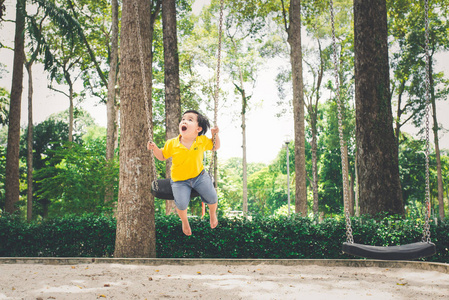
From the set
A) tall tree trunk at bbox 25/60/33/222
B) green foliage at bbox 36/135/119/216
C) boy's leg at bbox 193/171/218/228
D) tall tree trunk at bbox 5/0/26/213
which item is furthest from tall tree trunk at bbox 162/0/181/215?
tall tree trunk at bbox 25/60/33/222

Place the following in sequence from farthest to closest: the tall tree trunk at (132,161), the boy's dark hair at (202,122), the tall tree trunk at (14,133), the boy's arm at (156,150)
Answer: the tall tree trunk at (14,133) < the tall tree trunk at (132,161) < the boy's dark hair at (202,122) < the boy's arm at (156,150)

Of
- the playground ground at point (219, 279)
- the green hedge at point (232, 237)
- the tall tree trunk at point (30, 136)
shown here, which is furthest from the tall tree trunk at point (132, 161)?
the tall tree trunk at point (30, 136)

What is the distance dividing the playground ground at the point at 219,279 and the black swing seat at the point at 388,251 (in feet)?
5.41

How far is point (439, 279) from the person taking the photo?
6.58 m

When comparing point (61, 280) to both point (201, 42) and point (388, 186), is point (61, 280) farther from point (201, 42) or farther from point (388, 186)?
point (201, 42)

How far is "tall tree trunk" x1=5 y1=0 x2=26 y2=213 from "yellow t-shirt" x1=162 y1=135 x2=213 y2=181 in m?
13.7

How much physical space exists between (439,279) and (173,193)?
16.6 feet

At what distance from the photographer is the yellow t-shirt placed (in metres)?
4.65

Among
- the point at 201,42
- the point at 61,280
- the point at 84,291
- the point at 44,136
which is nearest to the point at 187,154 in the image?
the point at 84,291

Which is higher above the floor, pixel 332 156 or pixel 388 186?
pixel 332 156

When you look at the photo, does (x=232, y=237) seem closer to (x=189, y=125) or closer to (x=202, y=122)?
(x=202, y=122)

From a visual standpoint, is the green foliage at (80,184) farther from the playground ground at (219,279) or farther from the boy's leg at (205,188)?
the boy's leg at (205,188)

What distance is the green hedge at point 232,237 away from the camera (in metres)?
8.48

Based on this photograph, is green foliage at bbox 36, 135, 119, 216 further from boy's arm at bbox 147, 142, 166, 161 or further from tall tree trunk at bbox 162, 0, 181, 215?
boy's arm at bbox 147, 142, 166, 161
